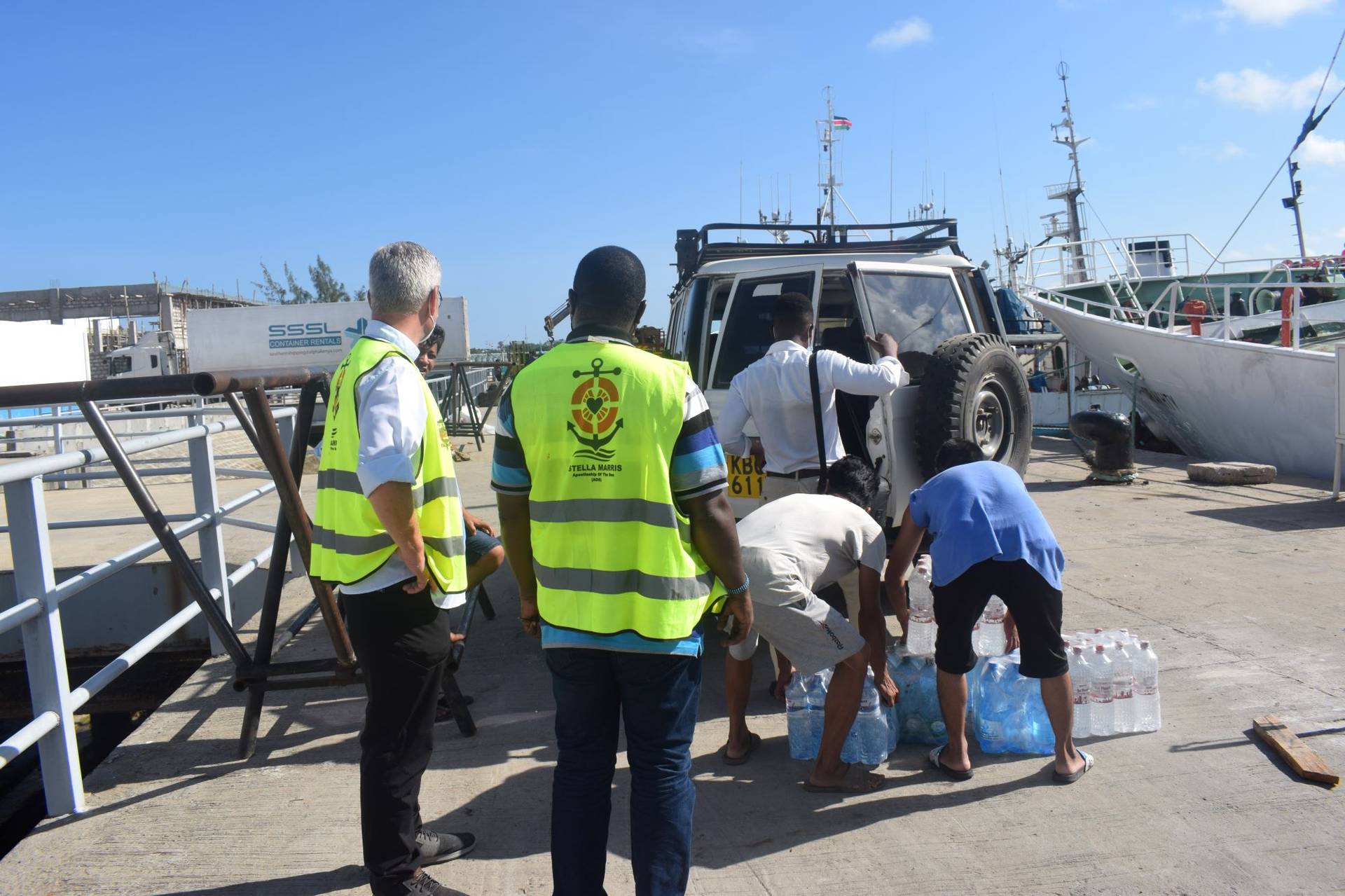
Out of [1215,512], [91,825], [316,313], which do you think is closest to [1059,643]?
[91,825]

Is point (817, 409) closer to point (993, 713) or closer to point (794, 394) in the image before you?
point (794, 394)

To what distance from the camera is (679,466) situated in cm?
251

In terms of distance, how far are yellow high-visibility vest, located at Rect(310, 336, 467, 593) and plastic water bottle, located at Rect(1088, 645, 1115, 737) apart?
8.74 feet

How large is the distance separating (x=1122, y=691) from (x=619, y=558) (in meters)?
2.66

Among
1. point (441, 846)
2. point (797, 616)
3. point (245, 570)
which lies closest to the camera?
point (441, 846)

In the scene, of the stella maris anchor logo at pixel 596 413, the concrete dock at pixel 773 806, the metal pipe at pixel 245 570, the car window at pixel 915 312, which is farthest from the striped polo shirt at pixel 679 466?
Result: the car window at pixel 915 312

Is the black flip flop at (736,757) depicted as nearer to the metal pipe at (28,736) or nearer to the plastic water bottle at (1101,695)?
the plastic water bottle at (1101,695)

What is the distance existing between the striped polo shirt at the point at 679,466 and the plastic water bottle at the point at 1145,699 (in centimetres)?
242

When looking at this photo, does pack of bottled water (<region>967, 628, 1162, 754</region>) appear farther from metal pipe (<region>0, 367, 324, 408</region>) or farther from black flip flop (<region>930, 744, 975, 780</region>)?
metal pipe (<region>0, 367, 324, 408</region>)

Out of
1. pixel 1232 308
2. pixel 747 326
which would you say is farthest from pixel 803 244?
pixel 1232 308

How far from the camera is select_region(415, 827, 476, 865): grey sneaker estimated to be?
3.06 meters

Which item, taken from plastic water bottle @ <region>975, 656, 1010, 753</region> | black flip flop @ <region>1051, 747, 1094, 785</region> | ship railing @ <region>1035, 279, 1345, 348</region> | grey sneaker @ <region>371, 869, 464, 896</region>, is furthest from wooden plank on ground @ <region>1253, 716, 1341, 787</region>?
ship railing @ <region>1035, 279, 1345, 348</region>

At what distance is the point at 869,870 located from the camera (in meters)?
3.02

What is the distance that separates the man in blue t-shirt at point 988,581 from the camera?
3.52m
